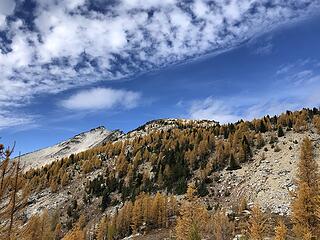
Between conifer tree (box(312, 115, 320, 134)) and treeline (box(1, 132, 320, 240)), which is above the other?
conifer tree (box(312, 115, 320, 134))

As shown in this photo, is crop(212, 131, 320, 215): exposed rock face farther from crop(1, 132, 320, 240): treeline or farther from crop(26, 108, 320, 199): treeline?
crop(1, 132, 320, 240): treeline

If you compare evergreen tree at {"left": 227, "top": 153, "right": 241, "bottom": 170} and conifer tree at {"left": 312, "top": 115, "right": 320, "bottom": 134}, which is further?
conifer tree at {"left": 312, "top": 115, "right": 320, "bottom": 134}

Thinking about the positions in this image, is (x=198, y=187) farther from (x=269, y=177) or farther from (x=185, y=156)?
(x=185, y=156)

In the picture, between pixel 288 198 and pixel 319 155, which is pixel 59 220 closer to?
pixel 288 198

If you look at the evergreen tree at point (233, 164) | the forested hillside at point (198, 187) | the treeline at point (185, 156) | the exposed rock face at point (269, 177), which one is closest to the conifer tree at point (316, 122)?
the treeline at point (185, 156)

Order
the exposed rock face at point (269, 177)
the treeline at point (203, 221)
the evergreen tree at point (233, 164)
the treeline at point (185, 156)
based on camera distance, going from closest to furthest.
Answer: the treeline at point (203, 221) < the exposed rock face at point (269, 177) < the evergreen tree at point (233, 164) < the treeline at point (185, 156)

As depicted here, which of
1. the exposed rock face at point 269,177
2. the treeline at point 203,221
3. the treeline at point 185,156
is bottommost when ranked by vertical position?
the treeline at point 203,221

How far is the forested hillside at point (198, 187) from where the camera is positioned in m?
52.3

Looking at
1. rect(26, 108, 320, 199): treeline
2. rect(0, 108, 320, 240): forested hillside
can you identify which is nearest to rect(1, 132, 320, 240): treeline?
rect(0, 108, 320, 240): forested hillside

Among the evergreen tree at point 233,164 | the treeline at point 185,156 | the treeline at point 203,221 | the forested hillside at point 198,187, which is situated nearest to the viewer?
the treeline at point 203,221

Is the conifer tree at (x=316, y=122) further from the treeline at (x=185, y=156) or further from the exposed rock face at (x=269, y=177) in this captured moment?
the exposed rock face at (x=269, y=177)

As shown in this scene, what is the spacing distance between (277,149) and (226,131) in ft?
83.7

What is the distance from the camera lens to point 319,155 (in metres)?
78.9

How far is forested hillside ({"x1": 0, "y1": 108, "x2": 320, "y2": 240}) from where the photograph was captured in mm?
52325
